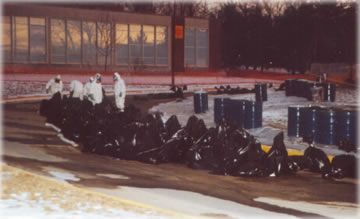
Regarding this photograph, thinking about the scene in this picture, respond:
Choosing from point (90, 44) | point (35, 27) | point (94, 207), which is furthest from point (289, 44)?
point (94, 207)

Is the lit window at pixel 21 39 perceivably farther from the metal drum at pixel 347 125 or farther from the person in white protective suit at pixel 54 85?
the metal drum at pixel 347 125

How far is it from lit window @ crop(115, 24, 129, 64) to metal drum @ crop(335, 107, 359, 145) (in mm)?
35554

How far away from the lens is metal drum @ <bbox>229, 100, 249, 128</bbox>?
13.7 m

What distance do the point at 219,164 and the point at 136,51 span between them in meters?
38.5

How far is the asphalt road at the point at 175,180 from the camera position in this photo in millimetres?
7285

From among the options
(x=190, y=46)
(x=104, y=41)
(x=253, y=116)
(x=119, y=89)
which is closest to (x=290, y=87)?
(x=119, y=89)

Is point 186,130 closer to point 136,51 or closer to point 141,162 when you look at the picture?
point 141,162

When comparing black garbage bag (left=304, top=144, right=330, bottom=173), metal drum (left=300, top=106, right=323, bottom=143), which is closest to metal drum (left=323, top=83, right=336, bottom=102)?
metal drum (left=300, top=106, right=323, bottom=143)

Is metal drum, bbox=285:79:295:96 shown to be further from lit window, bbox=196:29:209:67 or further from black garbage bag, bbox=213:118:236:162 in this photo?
lit window, bbox=196:29:209:67

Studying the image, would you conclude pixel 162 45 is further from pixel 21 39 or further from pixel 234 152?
pixel 234 152

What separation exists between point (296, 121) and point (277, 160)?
11.9 ft

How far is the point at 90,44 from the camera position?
144 ft

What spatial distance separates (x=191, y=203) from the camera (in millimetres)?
6688

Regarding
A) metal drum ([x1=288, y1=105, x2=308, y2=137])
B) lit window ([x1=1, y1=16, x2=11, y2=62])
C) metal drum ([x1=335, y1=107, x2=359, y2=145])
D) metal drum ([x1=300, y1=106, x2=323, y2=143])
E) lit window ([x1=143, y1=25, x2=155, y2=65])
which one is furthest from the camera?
lit window ([x1=143, y1=25, x2=155, y2=65])
